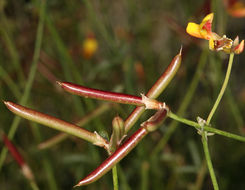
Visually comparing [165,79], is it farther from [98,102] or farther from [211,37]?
[98,102]

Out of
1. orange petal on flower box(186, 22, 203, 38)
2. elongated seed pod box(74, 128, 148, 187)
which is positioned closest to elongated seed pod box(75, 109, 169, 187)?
elongated seed pod box(74, 128, 148, 187)

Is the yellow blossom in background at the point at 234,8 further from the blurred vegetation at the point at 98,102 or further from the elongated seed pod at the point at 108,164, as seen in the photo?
the elongated seed pod at the point at 108,164

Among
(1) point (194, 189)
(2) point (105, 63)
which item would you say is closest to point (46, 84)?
(2) point (105, 63)

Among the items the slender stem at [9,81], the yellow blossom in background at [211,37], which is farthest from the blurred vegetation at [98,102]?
the yellow blossom in background at [211,37]

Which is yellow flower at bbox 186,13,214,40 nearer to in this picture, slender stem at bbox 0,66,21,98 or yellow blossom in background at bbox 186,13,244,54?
yellow blossom in background at bbox 186,13,244,54

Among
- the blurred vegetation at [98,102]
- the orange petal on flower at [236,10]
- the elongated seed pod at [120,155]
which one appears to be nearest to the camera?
the elongated seed pod at [120,155]

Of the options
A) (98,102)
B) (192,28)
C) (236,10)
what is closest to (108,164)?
(192,28)
